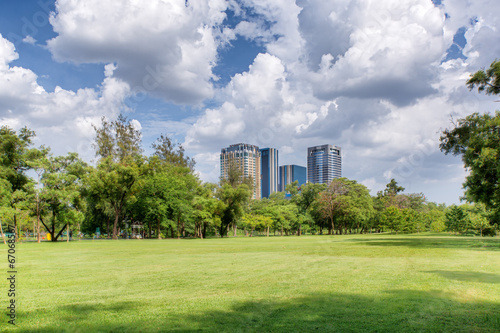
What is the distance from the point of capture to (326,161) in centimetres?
19112

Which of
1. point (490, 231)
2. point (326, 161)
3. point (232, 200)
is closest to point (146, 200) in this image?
point (232, 200)

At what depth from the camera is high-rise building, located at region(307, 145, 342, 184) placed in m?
189

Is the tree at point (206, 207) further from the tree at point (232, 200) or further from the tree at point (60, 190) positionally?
the tree at point (60, 190)

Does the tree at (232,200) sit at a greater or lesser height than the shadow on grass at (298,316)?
greater

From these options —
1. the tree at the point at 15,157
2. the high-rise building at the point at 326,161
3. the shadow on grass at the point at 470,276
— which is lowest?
the shadow on grass at the point at 470,276

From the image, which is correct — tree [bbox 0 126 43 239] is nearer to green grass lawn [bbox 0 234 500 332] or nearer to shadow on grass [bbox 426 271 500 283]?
green grass lawn [bbox 0 234 500 332]

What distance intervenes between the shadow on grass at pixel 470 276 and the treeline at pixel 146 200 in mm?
25769

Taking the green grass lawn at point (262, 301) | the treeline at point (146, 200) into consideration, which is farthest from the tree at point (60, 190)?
the green grass lawn at point (262, 301)

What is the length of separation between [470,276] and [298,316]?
7182 millimetres

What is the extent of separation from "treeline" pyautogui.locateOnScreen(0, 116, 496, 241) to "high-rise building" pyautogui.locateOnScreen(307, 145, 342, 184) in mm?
98037

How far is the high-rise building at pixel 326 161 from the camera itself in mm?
188875

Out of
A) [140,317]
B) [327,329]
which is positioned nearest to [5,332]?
[140,317]

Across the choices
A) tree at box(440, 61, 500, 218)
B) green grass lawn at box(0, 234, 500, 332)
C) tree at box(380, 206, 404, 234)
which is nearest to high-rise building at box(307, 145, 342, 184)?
tree at box(380, 206, 404, 234)

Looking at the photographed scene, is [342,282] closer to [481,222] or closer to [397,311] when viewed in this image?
[397,311]
